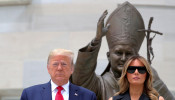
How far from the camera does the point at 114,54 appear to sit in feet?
23.8

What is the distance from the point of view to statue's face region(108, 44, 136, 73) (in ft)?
23.5

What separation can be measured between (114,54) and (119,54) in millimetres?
68

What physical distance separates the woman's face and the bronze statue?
187 centimetres

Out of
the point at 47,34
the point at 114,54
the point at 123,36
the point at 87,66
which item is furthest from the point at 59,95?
the point at 47,34

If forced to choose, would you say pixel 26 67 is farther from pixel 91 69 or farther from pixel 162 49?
pixel 91 69

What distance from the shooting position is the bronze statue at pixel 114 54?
682 cm

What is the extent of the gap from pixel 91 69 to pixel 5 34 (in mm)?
3939

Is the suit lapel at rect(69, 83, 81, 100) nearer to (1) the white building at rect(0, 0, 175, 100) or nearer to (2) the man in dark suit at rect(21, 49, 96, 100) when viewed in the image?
(2) the man in dark suit at rect(21, 49, 96, 100)

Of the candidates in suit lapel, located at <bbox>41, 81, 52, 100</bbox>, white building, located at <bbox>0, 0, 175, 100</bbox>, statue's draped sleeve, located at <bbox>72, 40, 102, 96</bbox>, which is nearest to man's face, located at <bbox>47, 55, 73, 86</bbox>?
suit lapel, located at <bbox>41, 81, 52, 100</bbox>

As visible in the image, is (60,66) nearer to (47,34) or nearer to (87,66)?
(87,66)

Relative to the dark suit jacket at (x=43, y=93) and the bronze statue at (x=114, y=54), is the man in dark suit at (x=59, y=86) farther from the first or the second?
the bronze statue at (x=114, y=54)

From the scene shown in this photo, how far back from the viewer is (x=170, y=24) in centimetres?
1054

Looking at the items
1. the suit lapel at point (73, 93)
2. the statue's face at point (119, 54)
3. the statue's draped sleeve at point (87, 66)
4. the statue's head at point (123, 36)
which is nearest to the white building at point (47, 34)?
the statue's head at point (123, 36)

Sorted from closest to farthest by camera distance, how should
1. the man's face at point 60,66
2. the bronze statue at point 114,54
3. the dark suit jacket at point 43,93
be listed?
the man's face at point 60,66 → the dark suit jacket at point 43,93 → the bronze statue at point 114,54
